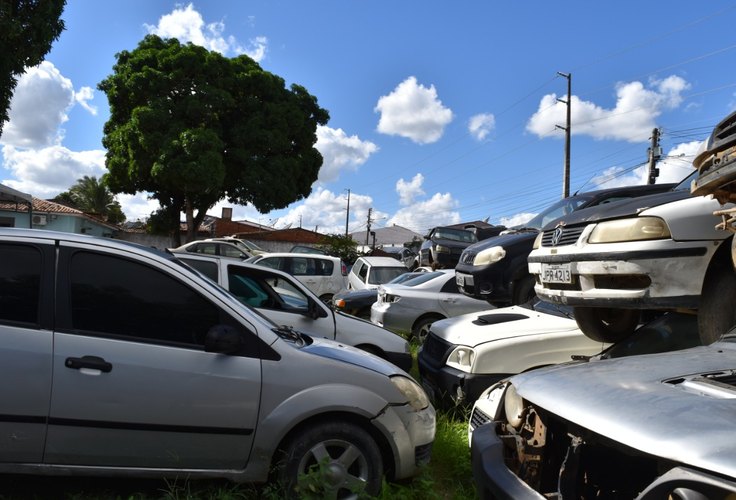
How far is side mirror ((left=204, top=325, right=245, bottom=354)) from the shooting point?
8.89ft

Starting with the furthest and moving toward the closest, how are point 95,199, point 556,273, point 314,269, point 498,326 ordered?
point 95,199, point 314,269, point 498,326, point 556,273

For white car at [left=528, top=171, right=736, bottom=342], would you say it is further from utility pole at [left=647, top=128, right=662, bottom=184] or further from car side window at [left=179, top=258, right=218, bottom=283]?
utility pole at [left=647, top=128, right=662, bottom=184]

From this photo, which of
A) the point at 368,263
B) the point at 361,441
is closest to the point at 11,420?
the point at 361,441

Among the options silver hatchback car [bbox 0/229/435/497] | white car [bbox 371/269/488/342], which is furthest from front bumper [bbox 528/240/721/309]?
white car [bbox 371/269/488/342]

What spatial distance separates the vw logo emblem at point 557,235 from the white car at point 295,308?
6.86ft

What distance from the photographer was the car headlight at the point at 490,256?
6559mm

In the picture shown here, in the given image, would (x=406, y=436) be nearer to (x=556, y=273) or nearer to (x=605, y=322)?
(x=556, y=273)

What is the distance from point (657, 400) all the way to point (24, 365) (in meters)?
2.80

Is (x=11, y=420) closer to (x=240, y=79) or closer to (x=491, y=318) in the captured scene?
(x=491, y=318)

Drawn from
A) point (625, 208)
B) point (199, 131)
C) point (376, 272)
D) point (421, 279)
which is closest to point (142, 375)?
point (625, 208)

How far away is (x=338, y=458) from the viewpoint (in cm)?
281

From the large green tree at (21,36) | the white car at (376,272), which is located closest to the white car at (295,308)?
the large green tree at (21,36)

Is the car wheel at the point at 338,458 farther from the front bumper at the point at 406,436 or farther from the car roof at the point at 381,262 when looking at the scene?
the car roof at the point at 381,262

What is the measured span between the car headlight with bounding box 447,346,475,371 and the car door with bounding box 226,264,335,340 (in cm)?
137
